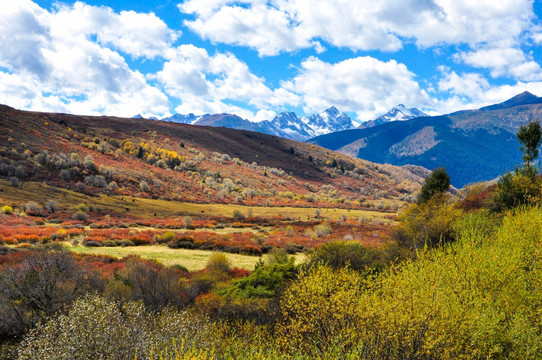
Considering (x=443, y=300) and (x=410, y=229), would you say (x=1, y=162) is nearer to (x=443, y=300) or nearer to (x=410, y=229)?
→ (x=410, y=229)

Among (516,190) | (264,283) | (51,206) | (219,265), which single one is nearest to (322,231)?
(219,265)

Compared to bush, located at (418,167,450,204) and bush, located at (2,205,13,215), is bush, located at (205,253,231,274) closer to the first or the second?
bush, located at (418,167,450,204)

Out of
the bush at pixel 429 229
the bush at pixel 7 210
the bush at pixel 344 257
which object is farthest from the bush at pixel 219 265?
the bush at pixel 7 210

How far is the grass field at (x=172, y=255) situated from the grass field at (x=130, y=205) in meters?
25.0

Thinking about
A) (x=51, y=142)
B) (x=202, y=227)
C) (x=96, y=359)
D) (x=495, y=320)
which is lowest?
(x=202, y=227)

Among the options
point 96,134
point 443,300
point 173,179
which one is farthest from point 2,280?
point 96,134

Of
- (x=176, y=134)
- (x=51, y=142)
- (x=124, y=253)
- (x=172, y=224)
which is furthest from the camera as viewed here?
(x=176, y=134)

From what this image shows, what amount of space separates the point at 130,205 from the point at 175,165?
38274 millimetres

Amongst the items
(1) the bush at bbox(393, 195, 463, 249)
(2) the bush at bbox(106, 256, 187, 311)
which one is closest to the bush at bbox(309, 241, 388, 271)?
(1) the bush at bbox(393, 195, 463, 249)

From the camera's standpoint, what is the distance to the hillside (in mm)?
67188

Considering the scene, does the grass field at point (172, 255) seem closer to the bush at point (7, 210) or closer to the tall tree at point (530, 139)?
the bush at point (7, 210)

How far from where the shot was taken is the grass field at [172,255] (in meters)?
30.3

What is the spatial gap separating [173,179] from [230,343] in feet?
262

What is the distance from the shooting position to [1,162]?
58.4 meters
